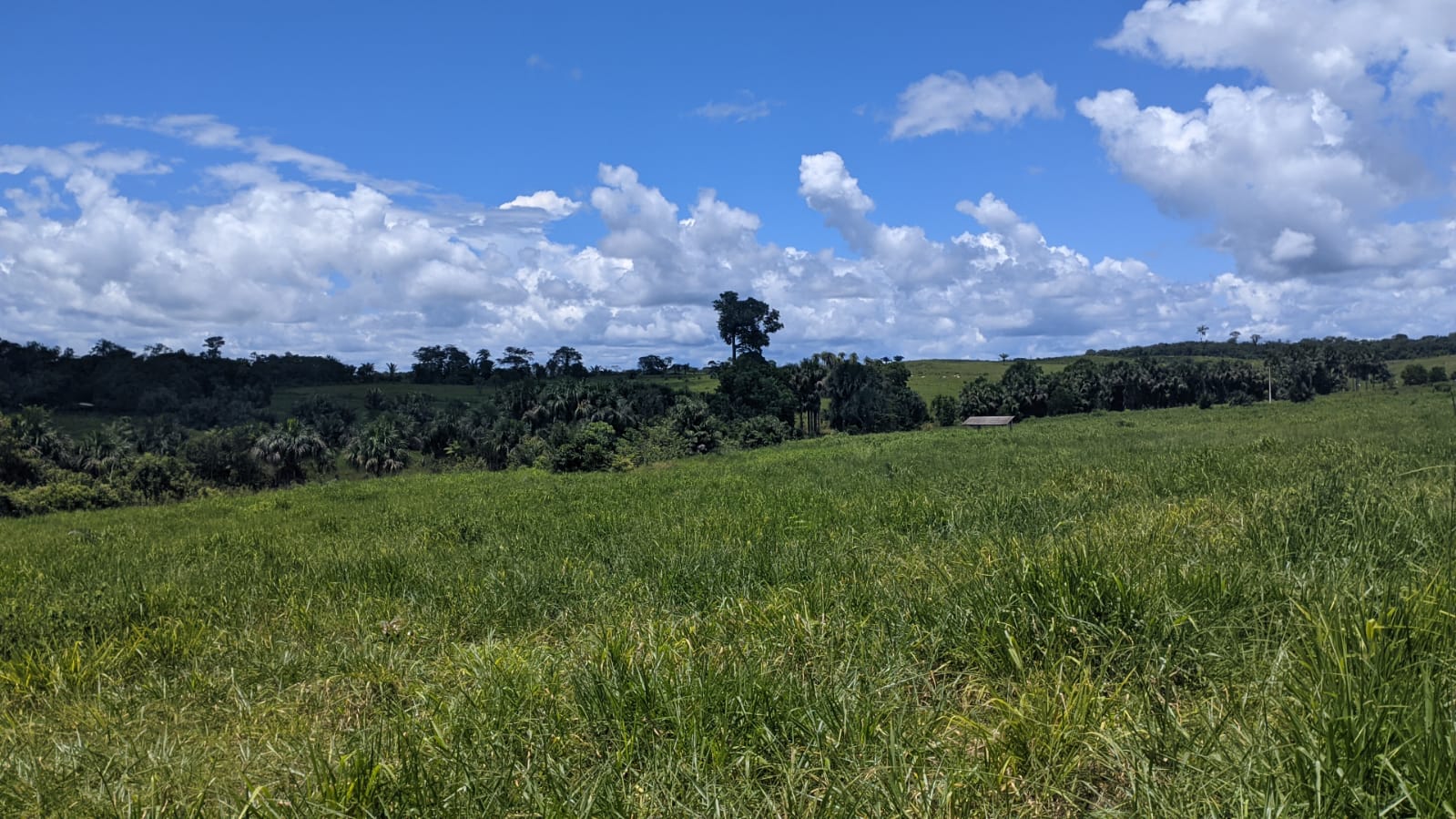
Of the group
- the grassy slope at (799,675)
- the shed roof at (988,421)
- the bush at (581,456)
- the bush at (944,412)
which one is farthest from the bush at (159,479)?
the bush at (944,412)

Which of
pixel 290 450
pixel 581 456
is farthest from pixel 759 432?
pixel 290 450

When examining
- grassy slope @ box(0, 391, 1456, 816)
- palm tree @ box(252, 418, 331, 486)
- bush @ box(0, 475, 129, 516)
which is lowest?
bush @ box(0, 475, 129, 516)

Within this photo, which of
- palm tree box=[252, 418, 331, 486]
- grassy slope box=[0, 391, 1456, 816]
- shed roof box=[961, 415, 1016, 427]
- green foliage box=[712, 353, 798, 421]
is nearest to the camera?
grassy slope box=[0, 391, 1456, 816]

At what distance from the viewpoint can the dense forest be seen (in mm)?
47062

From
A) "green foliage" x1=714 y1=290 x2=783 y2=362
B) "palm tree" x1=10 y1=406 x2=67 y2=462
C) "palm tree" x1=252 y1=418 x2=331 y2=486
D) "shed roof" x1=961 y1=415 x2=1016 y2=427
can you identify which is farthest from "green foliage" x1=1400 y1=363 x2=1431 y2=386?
"palm tree" x1=10 y1=406 x2=67 y2=462

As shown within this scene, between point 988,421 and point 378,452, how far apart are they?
59.6 meters

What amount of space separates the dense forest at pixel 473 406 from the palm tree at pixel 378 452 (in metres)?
0.15

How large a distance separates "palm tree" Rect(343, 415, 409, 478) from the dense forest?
15 cm

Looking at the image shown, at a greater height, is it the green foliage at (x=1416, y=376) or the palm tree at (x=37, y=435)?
the green foliage at (x=1416, y=376)

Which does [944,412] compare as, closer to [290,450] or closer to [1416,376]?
[290,450]

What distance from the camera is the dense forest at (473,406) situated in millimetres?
47062

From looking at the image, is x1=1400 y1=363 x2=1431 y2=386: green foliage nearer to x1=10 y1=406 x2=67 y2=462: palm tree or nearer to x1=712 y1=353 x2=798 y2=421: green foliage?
x1=712 y1=353 x2=798 y2=421: green foliage

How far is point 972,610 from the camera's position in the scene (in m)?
4.59

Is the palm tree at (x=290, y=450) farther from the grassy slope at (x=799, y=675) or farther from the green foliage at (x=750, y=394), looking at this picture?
the grassy slope at (x=799, y=675)
